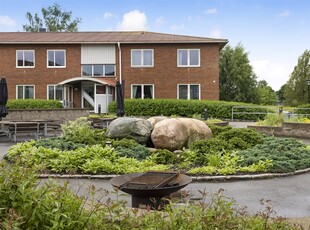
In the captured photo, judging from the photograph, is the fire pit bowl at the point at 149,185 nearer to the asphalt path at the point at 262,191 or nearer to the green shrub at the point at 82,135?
the asphalt path at the point at 262,191

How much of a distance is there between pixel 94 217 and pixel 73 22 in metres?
71.1

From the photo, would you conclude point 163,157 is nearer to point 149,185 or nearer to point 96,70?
point 149,185

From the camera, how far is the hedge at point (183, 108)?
29.8 meters

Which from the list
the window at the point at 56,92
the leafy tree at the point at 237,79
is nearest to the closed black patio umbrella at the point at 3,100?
the window at the point at 56,92

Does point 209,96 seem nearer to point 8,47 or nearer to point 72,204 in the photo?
point 8,47

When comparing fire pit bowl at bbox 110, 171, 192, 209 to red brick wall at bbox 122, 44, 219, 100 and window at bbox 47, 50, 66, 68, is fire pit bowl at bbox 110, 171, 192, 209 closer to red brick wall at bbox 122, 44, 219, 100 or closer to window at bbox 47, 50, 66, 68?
red brick wall at bbox 122, 44, 219, 100

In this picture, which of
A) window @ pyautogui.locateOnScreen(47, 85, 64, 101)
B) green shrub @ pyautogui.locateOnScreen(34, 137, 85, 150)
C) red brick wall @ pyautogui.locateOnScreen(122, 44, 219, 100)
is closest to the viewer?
green shrub @ pyautogui.locateOnScreen(34, 137, 85, 150)

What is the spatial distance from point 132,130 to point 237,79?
46440 millimetres

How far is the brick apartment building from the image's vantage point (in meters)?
33.6

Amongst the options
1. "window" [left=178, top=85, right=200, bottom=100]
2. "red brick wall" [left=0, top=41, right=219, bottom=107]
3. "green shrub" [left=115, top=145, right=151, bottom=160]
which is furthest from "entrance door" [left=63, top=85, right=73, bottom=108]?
"green shrub" [left=115, top=145, right=151, bottom=160]

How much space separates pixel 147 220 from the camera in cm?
364

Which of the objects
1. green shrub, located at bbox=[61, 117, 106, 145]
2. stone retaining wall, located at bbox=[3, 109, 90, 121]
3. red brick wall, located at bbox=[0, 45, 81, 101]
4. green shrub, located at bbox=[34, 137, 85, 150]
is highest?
red brick wall, located at bbox=[0, 45, 81, 101]

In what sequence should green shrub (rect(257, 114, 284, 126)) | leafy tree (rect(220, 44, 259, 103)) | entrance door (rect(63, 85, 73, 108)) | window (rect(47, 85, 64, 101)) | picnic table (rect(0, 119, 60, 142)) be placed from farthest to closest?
leafy tree (rect(220, 44, 259, 103)) → window (rect(47, 85, 64, 101)) → entrance door (rect(63, 85, 73, 108)) → green shrub (rect(257, 114, 284, 126)) → picnic table (rect(0, 119, 60, 142))

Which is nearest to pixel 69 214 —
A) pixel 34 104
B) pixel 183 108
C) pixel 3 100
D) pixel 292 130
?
pixel 3 100
